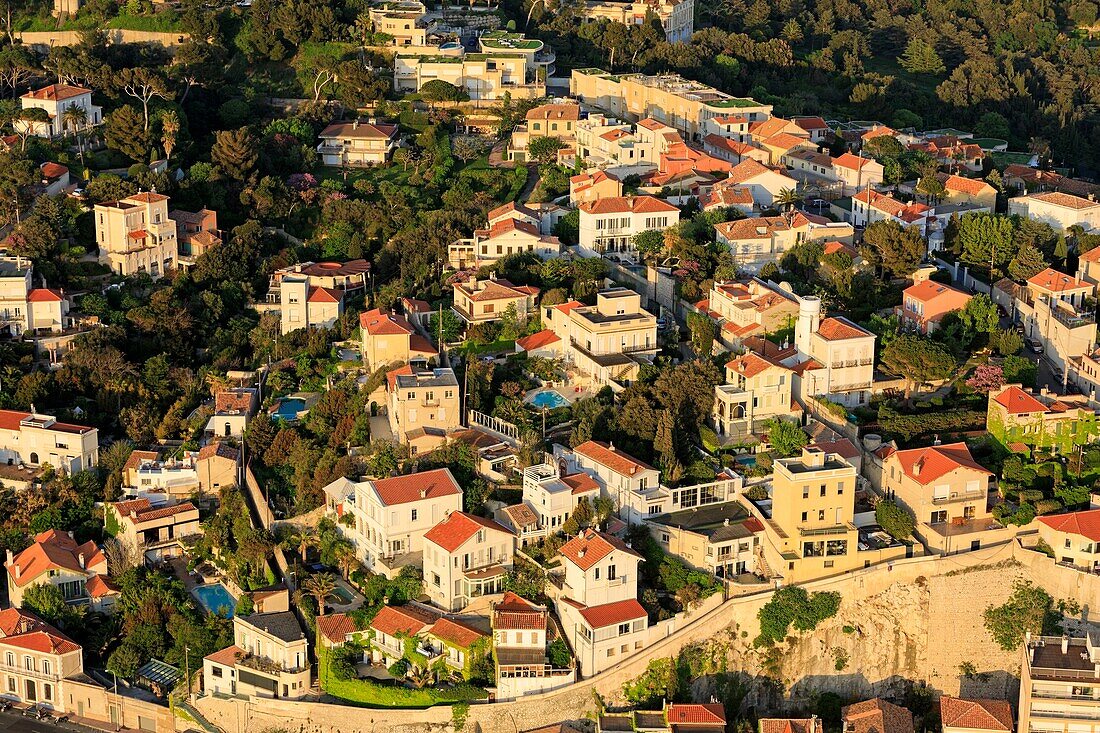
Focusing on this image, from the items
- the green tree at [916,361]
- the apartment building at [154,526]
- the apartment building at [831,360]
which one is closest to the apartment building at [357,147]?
the apartment building at [154,526]

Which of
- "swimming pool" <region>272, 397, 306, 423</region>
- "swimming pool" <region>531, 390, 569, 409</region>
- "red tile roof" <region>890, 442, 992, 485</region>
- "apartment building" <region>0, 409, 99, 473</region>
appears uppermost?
"red tile roof" <region>890, 442, 992, 485</region>

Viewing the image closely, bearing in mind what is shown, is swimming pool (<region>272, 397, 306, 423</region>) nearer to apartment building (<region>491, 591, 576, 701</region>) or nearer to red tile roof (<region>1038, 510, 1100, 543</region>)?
apartment building (<region>491, 591, 576, 701</region>)

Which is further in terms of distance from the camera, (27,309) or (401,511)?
(27,309)

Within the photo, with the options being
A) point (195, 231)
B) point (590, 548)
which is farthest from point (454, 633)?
point (195, 231)

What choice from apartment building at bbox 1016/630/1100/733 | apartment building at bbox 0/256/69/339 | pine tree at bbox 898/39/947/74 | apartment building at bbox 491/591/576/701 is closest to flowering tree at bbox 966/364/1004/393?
apartment building at bbox 1016/630/1100/733

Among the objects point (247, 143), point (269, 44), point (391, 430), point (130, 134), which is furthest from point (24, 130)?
point (391, 430)

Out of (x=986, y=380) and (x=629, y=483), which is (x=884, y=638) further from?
(x=986, y=380)

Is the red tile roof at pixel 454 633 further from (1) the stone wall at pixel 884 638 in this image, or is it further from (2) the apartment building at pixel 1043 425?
(2) the apartment building at pixel 1043 425
